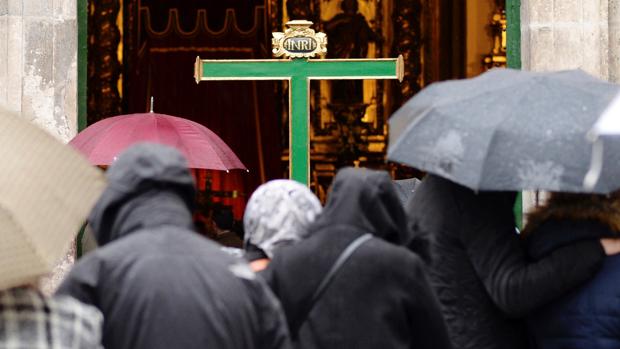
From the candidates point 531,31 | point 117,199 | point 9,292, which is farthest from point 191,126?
point 9,292

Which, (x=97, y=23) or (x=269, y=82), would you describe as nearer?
(x=97, y=23)

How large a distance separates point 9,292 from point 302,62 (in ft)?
14.9

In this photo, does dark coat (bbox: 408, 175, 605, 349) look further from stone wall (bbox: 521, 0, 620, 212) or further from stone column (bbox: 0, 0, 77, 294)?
stone column (bbox: 0, 0, 77, 294)

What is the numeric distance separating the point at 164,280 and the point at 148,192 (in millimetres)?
319

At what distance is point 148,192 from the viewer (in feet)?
13.0

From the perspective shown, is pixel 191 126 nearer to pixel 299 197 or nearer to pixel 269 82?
pixel 299 197

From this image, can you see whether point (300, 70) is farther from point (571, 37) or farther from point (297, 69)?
point (571, 37)

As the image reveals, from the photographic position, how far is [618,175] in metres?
4.64

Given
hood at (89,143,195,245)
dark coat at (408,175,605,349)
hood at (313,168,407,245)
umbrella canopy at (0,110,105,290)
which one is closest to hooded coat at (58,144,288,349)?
hood at (89,143,195,245)

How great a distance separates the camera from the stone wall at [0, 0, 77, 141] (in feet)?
26.0

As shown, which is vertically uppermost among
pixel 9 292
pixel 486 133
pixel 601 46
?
pixel 601 46

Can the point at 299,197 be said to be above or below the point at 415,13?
below

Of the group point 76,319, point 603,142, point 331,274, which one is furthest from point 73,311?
point 603,142

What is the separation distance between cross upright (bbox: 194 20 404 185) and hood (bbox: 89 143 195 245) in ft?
11.9
